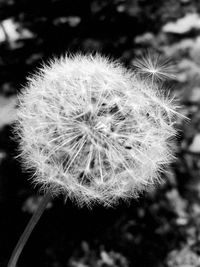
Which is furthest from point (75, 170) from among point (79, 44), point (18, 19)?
point (18, 19)

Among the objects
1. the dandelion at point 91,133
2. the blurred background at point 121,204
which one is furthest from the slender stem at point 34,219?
the blurred background at point 121,204

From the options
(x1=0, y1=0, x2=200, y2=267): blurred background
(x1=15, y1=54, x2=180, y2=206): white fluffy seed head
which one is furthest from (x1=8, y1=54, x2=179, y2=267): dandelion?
(x1=0, y1=0, x2=200, y2=267): blurred background

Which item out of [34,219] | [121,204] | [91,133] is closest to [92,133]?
[91,133]

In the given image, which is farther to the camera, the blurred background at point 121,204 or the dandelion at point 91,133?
the blurred background at point 121,204

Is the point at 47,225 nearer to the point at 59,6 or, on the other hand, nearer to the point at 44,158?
the point at 44,158

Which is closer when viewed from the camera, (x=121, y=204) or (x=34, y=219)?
(x=34, y=219)

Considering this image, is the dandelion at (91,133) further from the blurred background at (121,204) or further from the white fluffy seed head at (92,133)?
the blurred background at (121,204)

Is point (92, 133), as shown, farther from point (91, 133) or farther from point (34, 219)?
point (34, 219)
